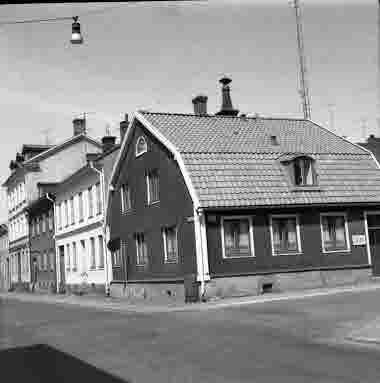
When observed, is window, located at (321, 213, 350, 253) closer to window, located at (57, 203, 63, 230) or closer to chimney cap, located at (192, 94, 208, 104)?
chimney cap, located at (192, 94, 208, 104)

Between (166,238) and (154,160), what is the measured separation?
3.21m

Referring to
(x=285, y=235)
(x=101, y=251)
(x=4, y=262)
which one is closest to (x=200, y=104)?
(x=285, y=235)

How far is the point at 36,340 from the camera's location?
43.7 ft

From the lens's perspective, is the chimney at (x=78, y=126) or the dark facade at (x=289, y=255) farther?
the chimney at (x=78, y=126)

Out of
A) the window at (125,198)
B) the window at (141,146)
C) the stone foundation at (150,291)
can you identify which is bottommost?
the stone foundation at (150,291)

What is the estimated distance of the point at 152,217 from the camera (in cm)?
2572

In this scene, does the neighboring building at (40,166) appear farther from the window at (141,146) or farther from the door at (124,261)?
the window at (141,146)

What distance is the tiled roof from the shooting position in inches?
870

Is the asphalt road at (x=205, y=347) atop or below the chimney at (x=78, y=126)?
below

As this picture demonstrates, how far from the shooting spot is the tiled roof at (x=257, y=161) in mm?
22109

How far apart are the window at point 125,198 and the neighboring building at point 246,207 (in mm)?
1546

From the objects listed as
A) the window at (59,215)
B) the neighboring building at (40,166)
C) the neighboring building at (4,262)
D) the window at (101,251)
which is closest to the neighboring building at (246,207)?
the window at (101,251)

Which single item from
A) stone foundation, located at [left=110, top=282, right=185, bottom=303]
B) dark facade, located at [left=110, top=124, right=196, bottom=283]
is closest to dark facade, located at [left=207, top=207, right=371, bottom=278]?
dark facade, located at [left=110, top=124, right=196, bottom=283]

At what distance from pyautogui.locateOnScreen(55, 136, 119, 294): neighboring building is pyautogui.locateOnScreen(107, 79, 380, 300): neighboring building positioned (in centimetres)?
449
